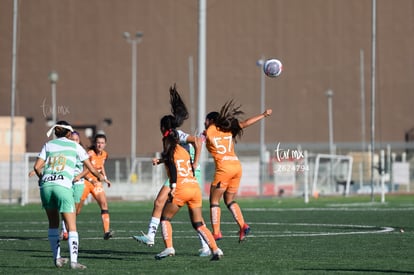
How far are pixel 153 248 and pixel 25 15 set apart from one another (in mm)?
52328

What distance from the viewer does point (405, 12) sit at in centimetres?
7338

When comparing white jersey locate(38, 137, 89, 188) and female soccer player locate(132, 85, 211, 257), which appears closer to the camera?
white jersey locate(38, 137, 89, 188)

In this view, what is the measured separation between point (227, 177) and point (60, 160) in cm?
528

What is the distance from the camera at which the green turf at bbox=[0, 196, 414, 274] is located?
1530cm

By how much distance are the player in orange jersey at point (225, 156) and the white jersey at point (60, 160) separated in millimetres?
4303

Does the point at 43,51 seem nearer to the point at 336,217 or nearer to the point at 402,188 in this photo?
the point at 402,188

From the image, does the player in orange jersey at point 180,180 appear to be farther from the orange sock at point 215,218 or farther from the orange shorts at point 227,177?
the orange shorts at point 227,177

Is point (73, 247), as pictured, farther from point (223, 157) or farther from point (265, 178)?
point (265, 178)

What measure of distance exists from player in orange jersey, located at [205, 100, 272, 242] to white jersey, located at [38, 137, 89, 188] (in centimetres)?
430

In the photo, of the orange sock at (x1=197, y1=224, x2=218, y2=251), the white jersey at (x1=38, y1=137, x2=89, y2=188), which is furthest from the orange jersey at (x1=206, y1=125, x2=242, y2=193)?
the white jersey at (x1=38, y1=137, x2=89, y2=188)

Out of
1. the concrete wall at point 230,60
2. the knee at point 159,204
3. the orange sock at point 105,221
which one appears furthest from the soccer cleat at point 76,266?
the concrete wall at point 230,60

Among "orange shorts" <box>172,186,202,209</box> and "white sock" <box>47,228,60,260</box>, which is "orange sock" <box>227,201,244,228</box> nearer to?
"orange shorts" <box>172,186,202,209</box>

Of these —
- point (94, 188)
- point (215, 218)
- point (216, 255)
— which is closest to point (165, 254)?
point (216, 255)

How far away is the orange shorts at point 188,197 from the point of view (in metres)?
16.4
